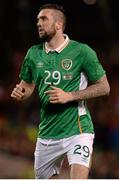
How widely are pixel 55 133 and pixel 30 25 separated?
688 cm

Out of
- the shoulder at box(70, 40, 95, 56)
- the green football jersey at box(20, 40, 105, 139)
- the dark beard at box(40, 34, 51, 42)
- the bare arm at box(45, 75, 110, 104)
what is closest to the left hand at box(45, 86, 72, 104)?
the bare arm at box(45, 75, 110, 104)

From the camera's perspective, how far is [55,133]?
5.67m

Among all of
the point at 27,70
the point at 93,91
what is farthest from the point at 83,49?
the point at 27,70

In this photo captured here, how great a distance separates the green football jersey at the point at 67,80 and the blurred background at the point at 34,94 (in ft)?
10.8

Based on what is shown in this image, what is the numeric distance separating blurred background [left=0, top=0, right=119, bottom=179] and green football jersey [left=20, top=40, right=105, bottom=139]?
3.29 metres

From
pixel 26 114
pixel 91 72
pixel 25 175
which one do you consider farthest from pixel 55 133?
pixel 26 114

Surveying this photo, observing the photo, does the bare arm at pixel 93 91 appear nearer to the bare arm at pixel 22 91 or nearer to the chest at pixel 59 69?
the chest at pixel 59 69

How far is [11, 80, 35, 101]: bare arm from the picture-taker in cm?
560

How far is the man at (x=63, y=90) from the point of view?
5.50 metres

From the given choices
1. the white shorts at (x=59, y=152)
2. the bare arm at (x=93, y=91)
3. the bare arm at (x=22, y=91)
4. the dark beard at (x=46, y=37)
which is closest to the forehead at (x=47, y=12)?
the dark beard at (x=46, y=37)

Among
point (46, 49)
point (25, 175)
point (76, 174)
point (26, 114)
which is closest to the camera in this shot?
point (76, 174)

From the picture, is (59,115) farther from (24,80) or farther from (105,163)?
(105,163)

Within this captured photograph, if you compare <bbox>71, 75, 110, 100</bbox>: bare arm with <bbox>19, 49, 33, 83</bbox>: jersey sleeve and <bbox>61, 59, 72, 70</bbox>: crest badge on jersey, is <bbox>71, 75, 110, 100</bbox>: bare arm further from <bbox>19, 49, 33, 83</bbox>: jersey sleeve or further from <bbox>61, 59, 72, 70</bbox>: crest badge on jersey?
<bbox>19, 49, 33, 83</bbox>: jersey sleeve

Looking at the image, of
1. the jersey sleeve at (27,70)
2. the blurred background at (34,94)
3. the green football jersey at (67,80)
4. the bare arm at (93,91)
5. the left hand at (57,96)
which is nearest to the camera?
the left hand at (57,96)
